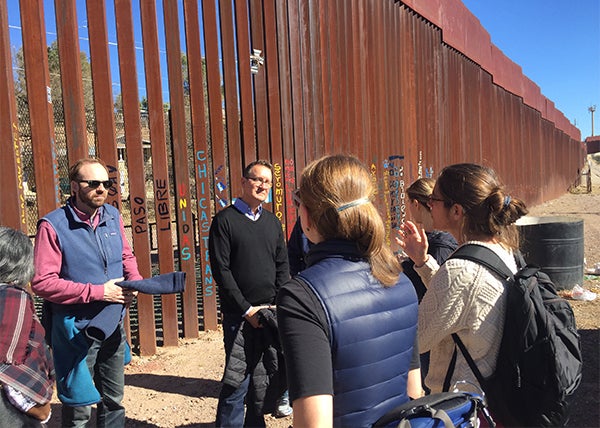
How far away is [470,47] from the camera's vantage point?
15.3m

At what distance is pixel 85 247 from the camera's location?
2943 mm

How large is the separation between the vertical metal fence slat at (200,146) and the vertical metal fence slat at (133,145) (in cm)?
72

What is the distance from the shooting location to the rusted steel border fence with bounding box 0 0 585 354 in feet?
14.5

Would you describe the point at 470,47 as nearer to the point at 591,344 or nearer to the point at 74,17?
the point at 591,344

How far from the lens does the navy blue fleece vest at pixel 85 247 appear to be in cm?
288

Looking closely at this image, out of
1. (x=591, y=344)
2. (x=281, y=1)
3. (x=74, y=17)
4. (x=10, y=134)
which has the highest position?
(x=281, y=1)

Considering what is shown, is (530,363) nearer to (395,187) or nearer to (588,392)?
(588,392)

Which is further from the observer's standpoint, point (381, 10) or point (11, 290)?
point (381, 10)

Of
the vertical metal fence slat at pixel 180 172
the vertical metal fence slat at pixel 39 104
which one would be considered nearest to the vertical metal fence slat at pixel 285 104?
the vertical metal fence slat at pixel 180 172

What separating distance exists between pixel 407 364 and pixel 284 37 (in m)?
6.16

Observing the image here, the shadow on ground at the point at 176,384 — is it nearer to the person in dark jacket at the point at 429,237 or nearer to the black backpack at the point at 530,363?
the person in dark jacket at the point at 429,237

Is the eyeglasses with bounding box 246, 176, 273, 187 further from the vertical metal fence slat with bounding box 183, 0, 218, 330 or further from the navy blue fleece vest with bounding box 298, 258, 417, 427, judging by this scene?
the vertical metal fence slat with bounding box 183, 0, 218, 330

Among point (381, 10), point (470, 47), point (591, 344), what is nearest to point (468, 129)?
point (470, 47)

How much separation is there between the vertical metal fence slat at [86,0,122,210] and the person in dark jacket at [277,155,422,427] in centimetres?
364
